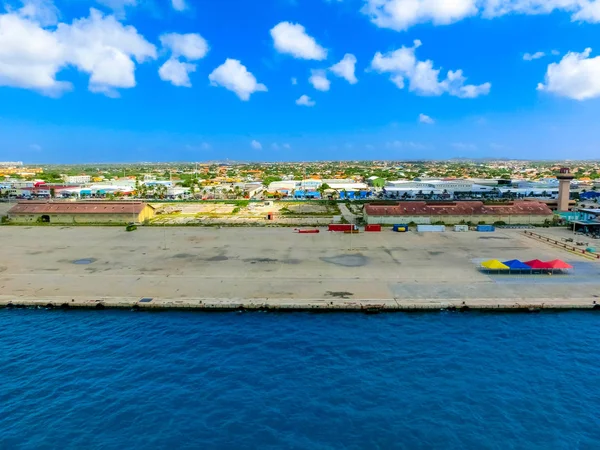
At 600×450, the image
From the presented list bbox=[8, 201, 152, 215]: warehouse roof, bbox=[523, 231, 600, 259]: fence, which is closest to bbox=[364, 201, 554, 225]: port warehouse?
bbox=[523, 231, 600, 259]: fence

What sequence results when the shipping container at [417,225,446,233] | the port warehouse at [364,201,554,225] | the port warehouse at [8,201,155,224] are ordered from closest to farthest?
the shipping container at [417,225,446,233]
the port warehouse at [364,201,554,225]
the port warehouse at [8,201,155,224]

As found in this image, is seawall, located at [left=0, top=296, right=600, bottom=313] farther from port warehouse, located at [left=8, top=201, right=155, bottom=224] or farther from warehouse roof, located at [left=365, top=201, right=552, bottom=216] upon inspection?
port warehouse, located at [left=8, top=201, right=155, bottom=224]

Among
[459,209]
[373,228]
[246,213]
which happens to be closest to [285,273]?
[373,228]

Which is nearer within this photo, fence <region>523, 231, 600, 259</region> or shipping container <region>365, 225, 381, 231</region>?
fence <region>523, 231, 600, 259</region>

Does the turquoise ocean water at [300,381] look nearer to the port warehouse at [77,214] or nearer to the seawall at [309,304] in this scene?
the seawall at [309,304]

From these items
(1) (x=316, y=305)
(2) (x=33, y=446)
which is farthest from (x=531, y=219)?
(2) (x=33, y=446)

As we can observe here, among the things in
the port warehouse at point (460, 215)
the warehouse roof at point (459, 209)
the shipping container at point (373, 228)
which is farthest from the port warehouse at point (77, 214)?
the warehouse roof at point (459, 209)
